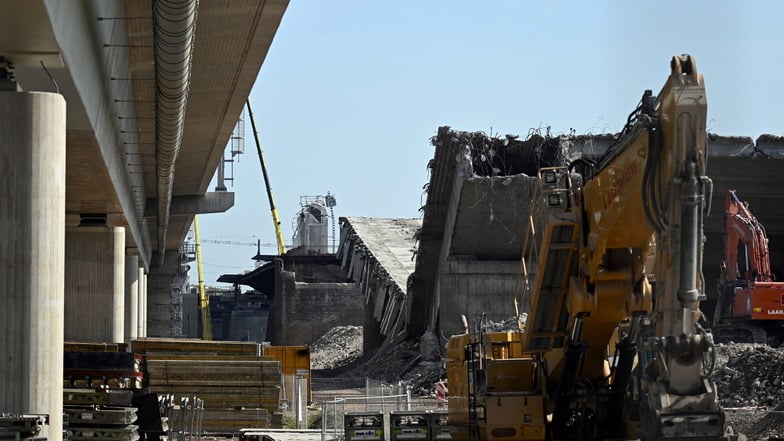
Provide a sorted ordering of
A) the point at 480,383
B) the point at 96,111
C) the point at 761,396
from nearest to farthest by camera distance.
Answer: the point at 480,383 → the point at 96,111 → the point at 761,396

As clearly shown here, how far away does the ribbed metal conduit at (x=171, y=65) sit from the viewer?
61.7 feet

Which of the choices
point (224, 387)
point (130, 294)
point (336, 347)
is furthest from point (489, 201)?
point (336, 347)

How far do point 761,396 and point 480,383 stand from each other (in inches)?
645

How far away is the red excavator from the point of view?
142 feet

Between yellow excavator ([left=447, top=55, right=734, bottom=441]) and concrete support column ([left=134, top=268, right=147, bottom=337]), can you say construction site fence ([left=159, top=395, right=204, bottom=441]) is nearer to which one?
yellow excavator ([left=447, top=55, right=734, bottom=441])

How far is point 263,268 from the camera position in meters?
103

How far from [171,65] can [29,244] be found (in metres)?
5.98

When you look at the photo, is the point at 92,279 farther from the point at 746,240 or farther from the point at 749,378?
the point at 746,240

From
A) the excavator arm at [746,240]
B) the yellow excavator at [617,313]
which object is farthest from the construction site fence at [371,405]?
the excavator arm at [746,240]

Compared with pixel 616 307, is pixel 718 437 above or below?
below

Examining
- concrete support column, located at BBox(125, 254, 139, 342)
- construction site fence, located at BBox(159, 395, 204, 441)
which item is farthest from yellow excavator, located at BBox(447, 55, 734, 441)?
concrete support column, located at BBox(125, 254, 139, 342)

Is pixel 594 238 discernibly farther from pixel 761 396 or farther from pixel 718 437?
pixel 761 396

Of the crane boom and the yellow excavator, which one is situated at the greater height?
the crane boom

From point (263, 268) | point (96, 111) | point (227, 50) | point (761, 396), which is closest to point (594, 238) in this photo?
point (96, 111)
